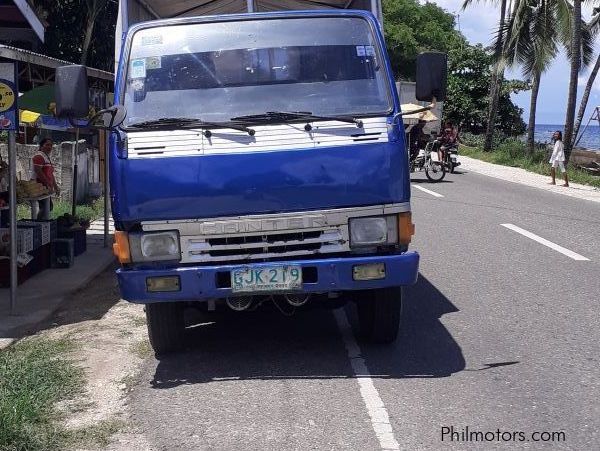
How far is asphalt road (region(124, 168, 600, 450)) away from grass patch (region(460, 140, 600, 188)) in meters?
17.3

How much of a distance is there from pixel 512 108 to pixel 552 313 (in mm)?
40809

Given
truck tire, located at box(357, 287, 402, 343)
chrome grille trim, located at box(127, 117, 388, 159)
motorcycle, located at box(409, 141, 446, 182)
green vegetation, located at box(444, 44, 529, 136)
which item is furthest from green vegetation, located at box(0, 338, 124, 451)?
green vegetation, located at box(444, 44, 529, 136)

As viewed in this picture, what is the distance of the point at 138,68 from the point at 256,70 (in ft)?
2.94

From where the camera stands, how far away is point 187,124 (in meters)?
6.17

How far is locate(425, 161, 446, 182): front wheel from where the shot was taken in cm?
2414

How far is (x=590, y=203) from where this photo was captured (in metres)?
19.1

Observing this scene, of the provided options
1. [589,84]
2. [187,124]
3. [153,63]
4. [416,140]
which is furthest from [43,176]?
[589,84]

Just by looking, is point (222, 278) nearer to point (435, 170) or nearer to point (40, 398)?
point (40, 398)

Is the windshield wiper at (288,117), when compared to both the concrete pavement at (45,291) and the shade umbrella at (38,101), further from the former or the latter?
the shade umbrella at (38,101)

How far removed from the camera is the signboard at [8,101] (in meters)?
7.96

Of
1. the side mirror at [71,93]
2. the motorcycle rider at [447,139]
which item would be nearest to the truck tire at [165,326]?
the side mirror at [71,93]

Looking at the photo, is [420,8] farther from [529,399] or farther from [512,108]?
[529,399]

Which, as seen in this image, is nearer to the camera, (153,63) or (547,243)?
(153,63)

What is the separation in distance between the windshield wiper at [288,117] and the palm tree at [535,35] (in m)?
27.6
